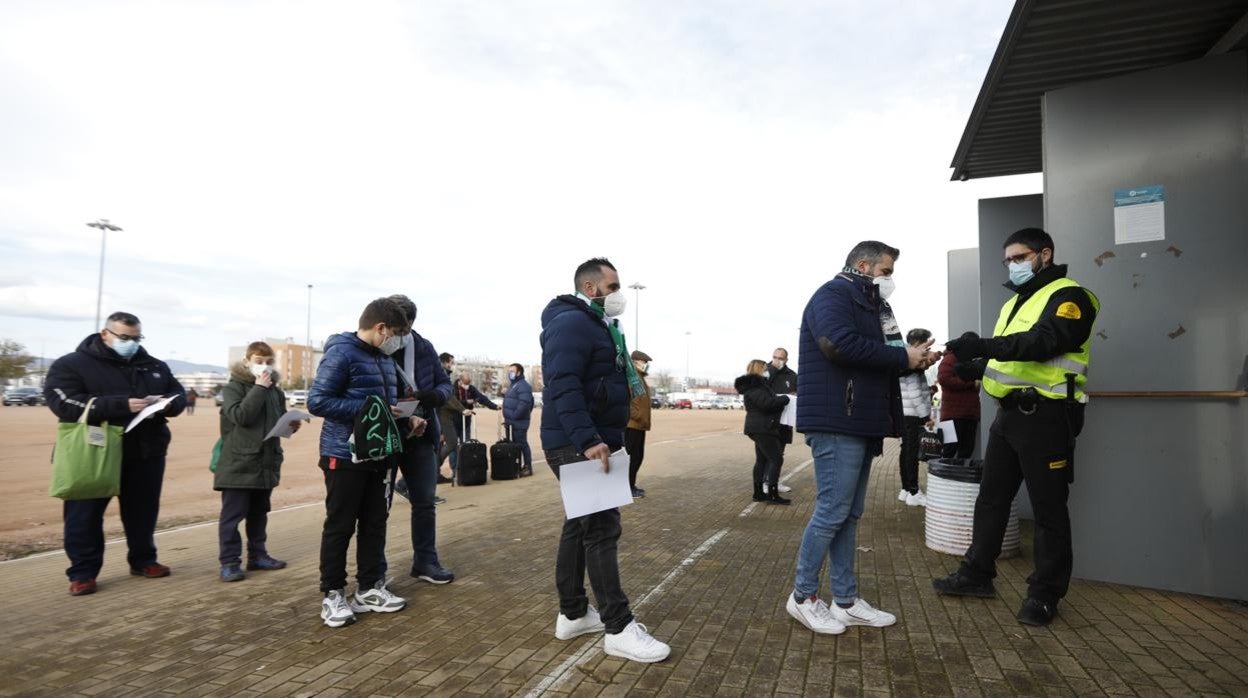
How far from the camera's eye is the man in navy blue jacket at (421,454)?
16.0 ft

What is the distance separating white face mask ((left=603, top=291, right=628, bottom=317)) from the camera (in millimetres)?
3818

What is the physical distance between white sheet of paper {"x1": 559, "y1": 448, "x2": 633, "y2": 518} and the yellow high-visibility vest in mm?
2323

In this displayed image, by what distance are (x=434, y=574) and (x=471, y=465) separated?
5611 mm

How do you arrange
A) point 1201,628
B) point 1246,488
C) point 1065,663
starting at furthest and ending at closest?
point 1246,488 < point 1201,628 < point 1065,663

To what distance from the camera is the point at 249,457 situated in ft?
17.8

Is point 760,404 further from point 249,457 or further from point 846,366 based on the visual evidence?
point 249,457

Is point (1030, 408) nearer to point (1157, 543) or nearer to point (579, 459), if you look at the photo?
point (1157, 543)

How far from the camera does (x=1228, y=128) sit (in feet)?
14.7

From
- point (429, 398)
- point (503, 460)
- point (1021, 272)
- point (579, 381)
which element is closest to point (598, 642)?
point (579, 381)

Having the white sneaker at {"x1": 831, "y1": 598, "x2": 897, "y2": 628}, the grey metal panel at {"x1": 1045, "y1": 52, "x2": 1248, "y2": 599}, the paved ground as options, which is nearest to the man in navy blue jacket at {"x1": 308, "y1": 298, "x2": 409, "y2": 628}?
the paved ground

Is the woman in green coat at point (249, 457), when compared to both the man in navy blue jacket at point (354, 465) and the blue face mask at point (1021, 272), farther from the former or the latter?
the blue face mask at point (1021, 272)

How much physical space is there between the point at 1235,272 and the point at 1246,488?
4.32 feet

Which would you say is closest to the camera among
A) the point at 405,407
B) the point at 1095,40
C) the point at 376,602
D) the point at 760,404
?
the point at 376,602

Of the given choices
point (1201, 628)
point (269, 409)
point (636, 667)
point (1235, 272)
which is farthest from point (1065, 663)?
point (269, 409)
